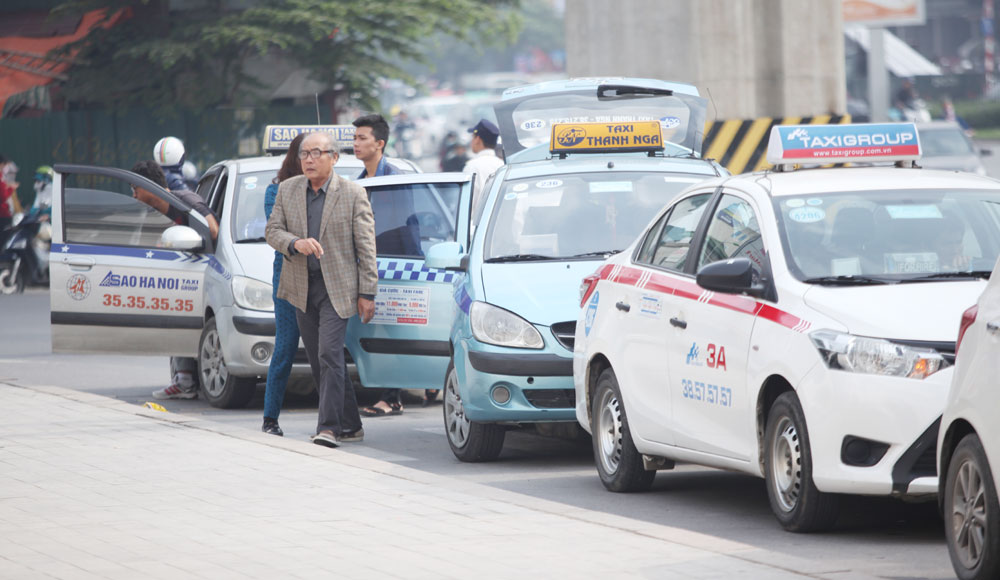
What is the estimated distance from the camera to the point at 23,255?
2338 centimetres

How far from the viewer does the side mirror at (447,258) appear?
31.9 ft

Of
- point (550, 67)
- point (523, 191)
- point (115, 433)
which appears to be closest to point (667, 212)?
point (523, 191)

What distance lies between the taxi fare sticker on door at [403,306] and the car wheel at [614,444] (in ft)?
7.39

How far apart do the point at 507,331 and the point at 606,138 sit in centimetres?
206

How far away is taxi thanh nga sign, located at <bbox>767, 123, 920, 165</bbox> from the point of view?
8141 millimetres

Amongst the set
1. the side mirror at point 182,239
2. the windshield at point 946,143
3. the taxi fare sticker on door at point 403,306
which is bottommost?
the taxi fare sticker on door at point 403,306

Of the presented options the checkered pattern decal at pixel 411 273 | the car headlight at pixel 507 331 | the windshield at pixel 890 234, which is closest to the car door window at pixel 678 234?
the windshield at pixel 890 234

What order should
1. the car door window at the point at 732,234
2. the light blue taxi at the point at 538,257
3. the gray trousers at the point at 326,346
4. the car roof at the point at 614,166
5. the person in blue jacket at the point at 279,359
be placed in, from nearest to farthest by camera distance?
the car door window at the point at 732,234 < the light blue taxi at the point at 538,257 < the gray trousers at the point at 326,346 < the car roof at the point at 614,166 < the person in blue jacket at the point at 279,359

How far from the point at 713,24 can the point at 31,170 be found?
12.1 m

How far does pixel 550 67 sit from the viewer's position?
102438 millimetres

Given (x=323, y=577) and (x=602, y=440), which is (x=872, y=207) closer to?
(x=602, y=440)

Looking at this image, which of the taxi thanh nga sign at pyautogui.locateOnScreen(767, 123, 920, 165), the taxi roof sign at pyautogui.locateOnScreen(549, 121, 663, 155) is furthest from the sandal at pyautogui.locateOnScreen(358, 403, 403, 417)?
the taxi thanh nga sign at pyautogui.locateOnScreen(767, 123, 920, 165)

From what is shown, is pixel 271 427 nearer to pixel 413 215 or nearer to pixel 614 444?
pixel 413 215

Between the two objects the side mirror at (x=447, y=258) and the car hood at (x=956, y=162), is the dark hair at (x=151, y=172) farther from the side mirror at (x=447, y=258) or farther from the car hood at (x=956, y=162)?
the car hood at (x=956, y=162)
